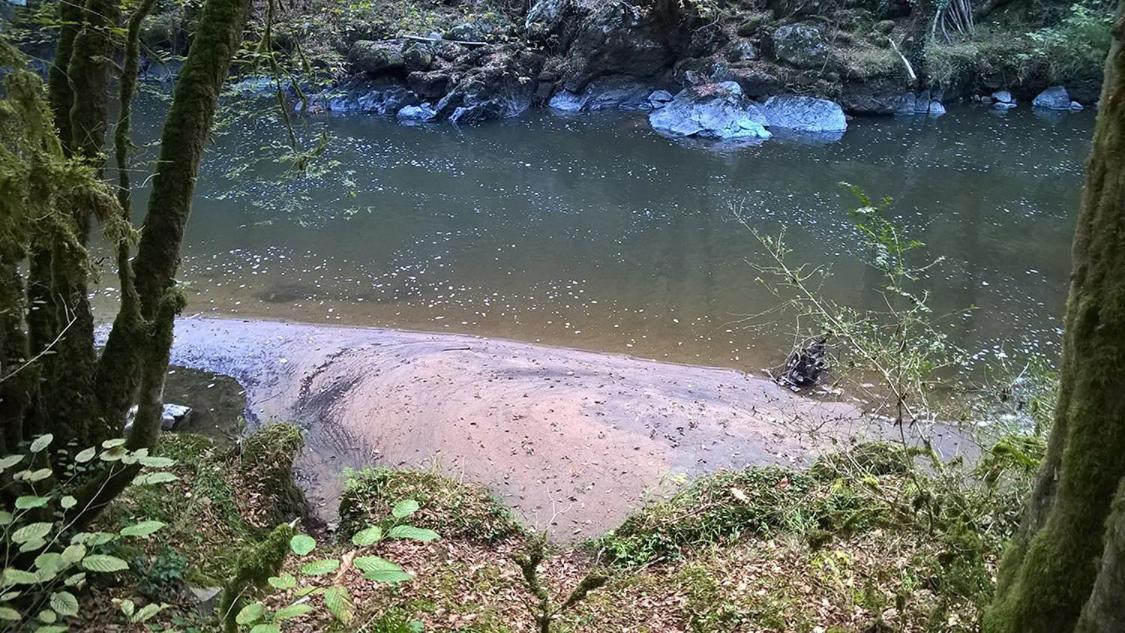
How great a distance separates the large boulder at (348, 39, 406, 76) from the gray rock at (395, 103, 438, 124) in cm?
169

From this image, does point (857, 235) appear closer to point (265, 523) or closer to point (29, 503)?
point (265, 523)

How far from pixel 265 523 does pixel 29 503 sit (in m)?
3.30

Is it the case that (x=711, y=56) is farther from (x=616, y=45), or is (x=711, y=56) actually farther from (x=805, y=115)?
(x=805, y=115)

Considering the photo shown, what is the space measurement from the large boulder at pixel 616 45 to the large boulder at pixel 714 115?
98.4 inches

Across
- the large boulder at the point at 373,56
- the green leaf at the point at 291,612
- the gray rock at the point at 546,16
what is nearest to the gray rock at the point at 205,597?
the green leaf at the point at 291,612

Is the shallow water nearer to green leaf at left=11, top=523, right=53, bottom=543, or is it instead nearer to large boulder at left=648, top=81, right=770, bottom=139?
large boulder at left=648, top=81, right=770, bottom=139

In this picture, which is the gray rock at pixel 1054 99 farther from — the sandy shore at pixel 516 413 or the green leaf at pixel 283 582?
the green leaf at pixel 283 582

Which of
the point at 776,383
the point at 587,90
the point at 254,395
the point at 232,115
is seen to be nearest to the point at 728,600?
the point at 776,383

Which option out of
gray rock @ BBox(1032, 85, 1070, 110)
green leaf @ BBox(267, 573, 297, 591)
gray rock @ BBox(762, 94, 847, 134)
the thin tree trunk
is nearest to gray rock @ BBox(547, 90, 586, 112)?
gray rock @ BBox(762, 94, 847, 134)

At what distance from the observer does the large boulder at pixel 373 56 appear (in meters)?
23.5

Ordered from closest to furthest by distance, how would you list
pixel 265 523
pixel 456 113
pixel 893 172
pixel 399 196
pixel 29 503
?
1. pixel 29 503
2. pixel 265 523
3. pixel 399 196
4. pixel 893 172
5. pixel 456 113

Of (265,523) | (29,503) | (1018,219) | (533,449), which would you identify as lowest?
(1018,219)

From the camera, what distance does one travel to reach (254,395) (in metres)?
8.20

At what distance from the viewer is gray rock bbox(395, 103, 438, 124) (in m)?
23.1
